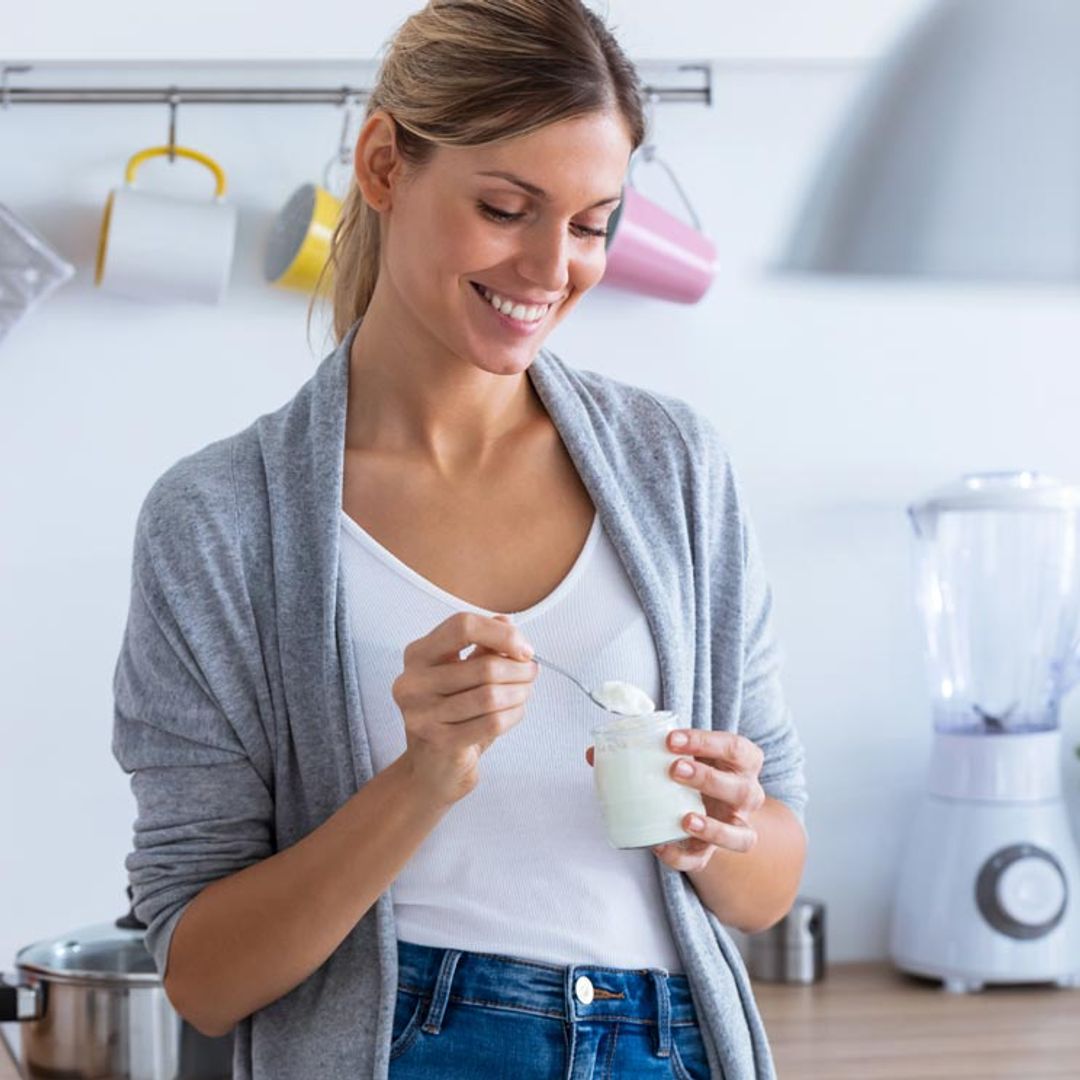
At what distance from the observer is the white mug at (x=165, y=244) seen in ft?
6.40

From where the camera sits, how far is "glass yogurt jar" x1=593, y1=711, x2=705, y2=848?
3.20 ft

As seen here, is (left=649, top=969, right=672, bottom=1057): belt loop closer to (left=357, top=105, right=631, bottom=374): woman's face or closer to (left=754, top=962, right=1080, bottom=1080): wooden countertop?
(left=357, top=105, right=631, bottom=374): woman's face

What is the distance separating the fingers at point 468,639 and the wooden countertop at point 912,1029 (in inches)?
37.1

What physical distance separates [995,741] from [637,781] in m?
1.20

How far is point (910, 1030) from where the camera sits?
1925 millimetres

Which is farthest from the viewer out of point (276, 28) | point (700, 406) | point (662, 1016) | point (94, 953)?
point (700, 406)

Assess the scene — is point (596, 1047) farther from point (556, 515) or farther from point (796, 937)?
point (796, 937)

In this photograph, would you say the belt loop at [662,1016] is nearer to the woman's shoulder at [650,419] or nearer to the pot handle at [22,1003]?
the woman's shoulder at [650,419]

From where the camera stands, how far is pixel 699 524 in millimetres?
1122

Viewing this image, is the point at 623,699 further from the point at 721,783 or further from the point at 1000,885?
the point at 1000,885

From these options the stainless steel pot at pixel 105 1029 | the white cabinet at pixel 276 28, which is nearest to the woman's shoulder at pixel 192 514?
the stainless steel pot at pixel 105 1029

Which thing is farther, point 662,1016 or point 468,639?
point 662,1016

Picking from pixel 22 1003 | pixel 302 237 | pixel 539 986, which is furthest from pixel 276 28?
pixel 539 986

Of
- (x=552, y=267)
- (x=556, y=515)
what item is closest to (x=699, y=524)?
(x=556, y=515)
